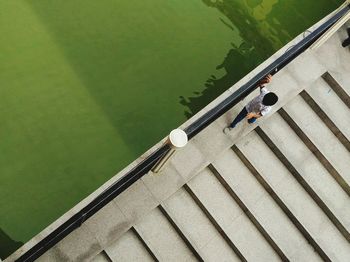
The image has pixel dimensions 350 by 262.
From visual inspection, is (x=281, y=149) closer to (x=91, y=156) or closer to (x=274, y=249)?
(x=274, y=249)

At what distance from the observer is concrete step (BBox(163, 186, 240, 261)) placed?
6590mm

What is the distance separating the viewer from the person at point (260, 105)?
624cm

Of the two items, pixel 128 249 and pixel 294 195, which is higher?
pixel 128 249

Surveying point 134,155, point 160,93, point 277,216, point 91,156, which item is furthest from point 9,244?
point 277,216

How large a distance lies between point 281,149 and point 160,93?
259 centimetres

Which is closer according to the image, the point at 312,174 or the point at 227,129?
the point at 227,129

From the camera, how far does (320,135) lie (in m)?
7.21

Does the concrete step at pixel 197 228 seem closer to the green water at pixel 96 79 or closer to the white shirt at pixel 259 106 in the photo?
the green water at pixel 96 79

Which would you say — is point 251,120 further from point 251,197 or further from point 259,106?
point 251,197

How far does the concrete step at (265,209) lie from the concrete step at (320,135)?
1150 millimetres

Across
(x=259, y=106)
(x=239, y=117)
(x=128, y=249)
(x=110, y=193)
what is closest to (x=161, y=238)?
(x=128, y=249)

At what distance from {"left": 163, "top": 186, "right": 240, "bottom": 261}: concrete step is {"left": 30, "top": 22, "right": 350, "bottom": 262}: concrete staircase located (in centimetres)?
1

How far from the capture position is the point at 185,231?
6.59m

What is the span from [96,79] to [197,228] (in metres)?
3.43
